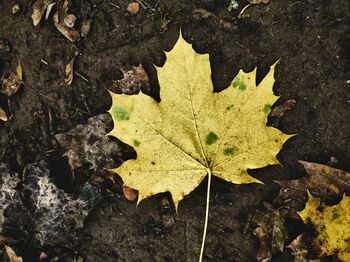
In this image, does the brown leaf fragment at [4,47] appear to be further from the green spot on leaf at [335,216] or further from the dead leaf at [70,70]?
the green spot on leaf at [335,216]

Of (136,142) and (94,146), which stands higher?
(136,142)

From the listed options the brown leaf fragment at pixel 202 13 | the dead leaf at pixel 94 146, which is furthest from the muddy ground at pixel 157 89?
the dead leaf at pixel 94 146

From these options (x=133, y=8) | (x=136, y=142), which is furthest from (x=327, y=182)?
(x=133, y=8)

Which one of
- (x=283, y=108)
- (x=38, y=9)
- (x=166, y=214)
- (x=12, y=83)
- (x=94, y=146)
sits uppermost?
(x=38, y=9)

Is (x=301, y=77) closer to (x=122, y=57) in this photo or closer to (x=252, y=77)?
(x=252, y=77)

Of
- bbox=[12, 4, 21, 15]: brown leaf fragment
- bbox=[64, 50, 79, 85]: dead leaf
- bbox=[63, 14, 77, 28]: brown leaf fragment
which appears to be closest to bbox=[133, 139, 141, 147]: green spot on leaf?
bbox=[64, 50, 79, 85]: dead leaf

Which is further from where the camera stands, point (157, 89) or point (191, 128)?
point (157, 89)

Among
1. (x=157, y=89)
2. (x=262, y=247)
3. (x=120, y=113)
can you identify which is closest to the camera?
(x=120, y=113)

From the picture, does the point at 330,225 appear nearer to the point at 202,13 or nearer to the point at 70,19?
the point at 202,13
